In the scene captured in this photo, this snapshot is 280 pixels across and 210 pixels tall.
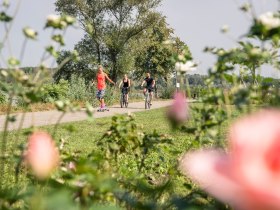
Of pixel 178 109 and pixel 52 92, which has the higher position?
pixel 52 92

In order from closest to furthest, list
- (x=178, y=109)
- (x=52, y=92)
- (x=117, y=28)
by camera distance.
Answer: (x=178, y=109) → (x=52, y=92) → (x=117, y=28)

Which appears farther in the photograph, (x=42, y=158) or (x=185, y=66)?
(x=185, y=66)

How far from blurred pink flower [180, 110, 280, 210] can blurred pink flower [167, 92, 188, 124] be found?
0.69m

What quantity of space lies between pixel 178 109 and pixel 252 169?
73 cm

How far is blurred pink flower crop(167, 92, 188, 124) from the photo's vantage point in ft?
3.43

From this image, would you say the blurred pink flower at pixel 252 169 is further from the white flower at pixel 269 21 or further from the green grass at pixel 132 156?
the green grass at pixel 132 156

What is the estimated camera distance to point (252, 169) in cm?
34

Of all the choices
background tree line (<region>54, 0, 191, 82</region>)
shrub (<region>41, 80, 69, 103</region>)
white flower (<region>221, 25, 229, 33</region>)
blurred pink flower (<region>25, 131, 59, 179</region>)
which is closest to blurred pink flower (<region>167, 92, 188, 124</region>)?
blurred pink flower (<region>25, 131, 59, 179</region>)

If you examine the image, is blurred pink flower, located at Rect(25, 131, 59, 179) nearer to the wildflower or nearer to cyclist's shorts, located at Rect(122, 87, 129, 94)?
the wildflower

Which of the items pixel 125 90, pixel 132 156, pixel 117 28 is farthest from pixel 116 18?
pixel 132 156

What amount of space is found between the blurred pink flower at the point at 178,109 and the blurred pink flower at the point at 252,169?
686 mm

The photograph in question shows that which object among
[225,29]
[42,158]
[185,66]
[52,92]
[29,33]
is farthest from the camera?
[52,92]

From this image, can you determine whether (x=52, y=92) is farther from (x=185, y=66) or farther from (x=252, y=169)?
(x=252, y=169)

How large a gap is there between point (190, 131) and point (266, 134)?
1.41 meters
